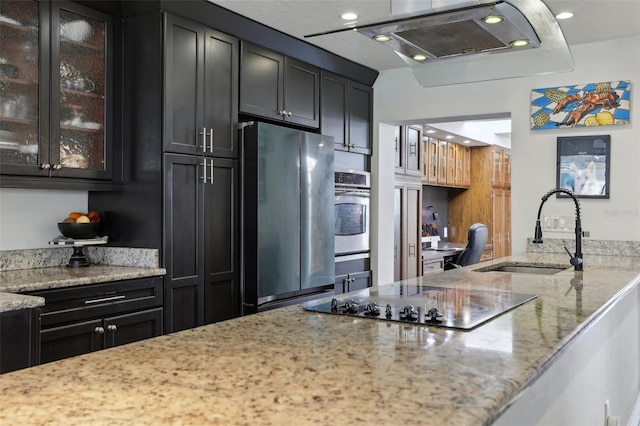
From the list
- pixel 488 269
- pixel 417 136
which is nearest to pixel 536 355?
pixel 488 269

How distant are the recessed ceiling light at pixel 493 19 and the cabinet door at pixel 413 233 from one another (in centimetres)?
390

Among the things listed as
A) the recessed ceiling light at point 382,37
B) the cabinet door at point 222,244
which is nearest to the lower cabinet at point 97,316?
the cabinet door at point 222,244

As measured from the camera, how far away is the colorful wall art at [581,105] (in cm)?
395

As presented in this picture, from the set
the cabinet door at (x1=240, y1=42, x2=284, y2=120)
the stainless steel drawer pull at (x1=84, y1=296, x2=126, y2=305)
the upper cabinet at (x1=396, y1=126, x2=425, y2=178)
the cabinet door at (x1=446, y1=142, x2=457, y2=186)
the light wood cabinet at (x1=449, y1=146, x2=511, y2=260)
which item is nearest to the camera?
the stainless steel drawer pull at (x1=84, y1=296, x2=126, y2=305)

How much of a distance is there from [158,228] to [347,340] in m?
2.05

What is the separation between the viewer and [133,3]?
3176mm

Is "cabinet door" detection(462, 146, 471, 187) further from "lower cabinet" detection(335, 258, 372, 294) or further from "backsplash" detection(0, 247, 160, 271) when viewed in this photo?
"backsplash" detection(0, 247, 160, 271)

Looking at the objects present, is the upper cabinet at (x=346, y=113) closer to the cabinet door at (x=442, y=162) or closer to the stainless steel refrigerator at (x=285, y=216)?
the stainless steel refrigerator at (x=285, y=216)

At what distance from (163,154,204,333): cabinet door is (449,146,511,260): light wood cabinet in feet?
18.8

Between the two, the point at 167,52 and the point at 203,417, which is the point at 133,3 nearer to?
the point at 167,52

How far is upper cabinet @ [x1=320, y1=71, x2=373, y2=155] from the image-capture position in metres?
4.46

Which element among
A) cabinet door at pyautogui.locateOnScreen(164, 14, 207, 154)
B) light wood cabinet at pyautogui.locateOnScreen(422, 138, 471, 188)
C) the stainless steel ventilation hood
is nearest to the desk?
light wood cabinet at pyautogui.locateOnScreen(422, 138, 471, 188)

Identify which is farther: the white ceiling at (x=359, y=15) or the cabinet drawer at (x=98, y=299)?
the white ceiling at (x=359, y=15)

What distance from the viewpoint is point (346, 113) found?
470cm
